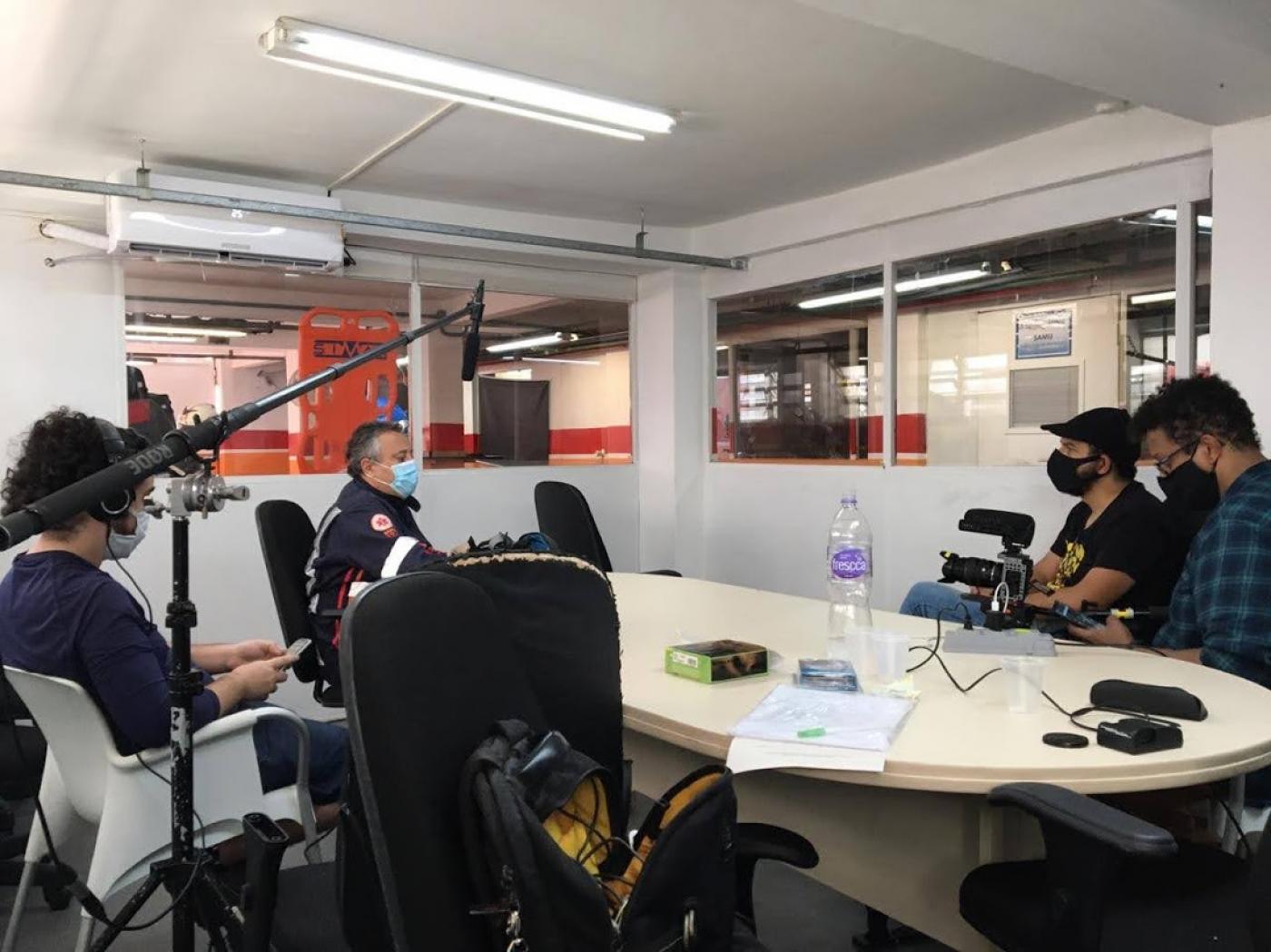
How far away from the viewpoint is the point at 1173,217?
375 cm

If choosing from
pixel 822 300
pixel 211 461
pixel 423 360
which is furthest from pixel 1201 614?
pixel 423 360

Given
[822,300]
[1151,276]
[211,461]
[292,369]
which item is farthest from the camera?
[822,300]

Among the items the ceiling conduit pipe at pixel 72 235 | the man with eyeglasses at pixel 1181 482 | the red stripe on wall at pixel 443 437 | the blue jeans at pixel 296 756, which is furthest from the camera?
the red stripe on wall at pixel 443 437

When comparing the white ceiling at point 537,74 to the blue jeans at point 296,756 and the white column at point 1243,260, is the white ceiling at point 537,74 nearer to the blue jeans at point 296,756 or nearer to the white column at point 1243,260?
the white column at point 1243,260

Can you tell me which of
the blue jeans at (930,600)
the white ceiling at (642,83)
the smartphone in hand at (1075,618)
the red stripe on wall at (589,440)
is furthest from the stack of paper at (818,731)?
the red stripe on wall at (589,440)

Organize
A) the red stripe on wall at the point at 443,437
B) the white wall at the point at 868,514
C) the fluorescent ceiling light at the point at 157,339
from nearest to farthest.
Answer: the white wall at the point at 868,514, the fluorescent ceiling light at the point at 157,339, the red stripe on wall at the point at 443,437

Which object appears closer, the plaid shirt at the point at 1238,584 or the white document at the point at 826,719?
the white document at the point at 826,719

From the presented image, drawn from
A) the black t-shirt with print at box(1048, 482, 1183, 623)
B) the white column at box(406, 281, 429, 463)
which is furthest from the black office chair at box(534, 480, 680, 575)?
the black t-shirt with print at box(1048, 482, 1183, 623)

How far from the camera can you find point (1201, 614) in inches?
86.5

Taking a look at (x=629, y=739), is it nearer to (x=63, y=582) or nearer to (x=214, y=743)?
(x=214, y=743)

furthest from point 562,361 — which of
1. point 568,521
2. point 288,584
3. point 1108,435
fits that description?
point 1108,435

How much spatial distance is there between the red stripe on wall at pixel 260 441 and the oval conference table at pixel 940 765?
3250 mm

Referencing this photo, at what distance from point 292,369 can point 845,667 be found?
3987 mm

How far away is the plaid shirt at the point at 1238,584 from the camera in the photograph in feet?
6.87
